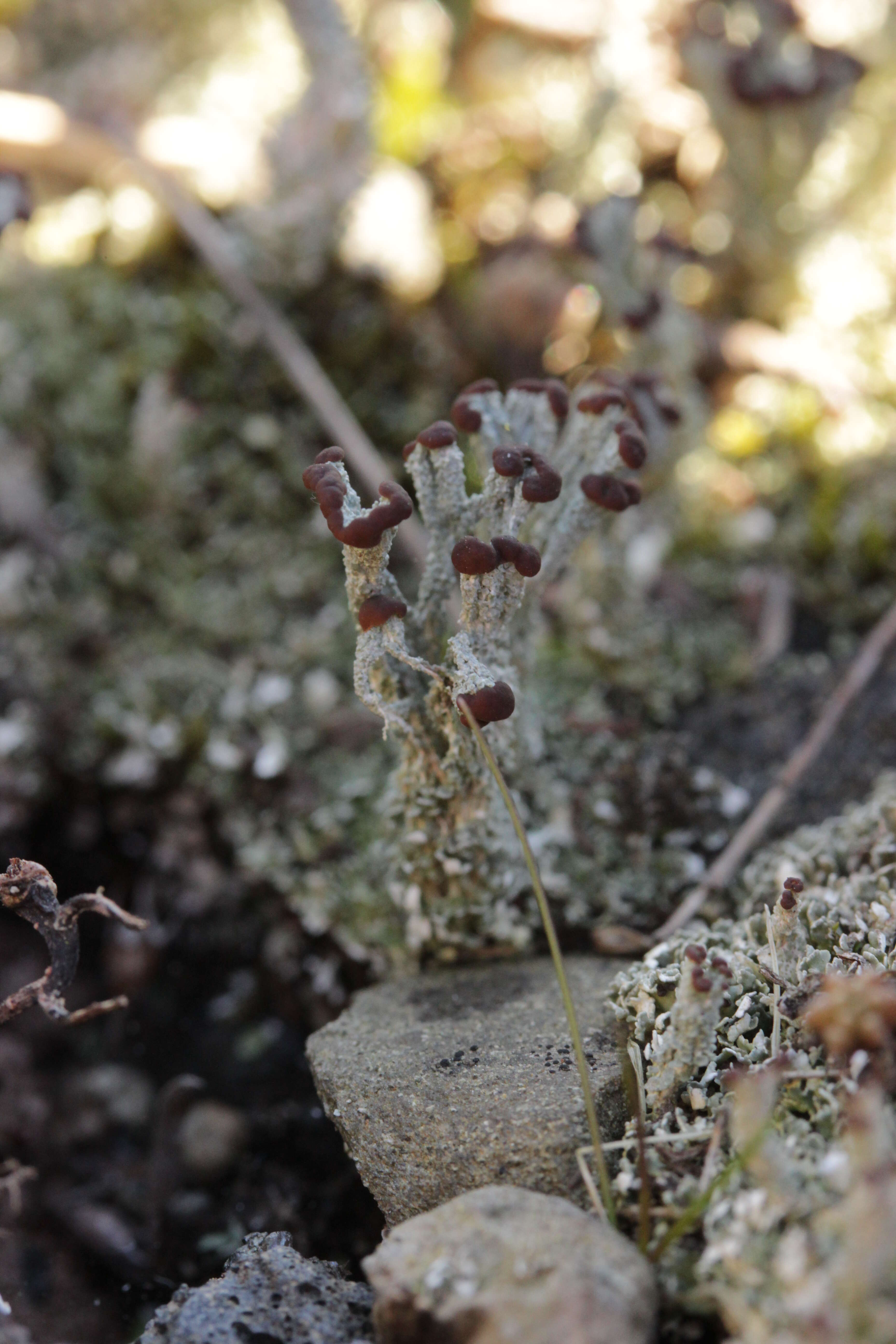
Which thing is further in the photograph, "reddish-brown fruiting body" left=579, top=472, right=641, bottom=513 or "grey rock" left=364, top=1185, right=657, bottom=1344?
"reddish-brown fruiting body" left=579, top=472, right=641, bottom=513

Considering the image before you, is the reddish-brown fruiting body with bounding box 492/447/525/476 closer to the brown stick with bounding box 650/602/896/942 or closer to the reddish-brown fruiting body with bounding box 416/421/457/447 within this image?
the reddish-brown fruiting body with bounding box 416/421/457/447

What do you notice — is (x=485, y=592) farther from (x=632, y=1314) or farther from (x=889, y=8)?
(x=889, y=8)

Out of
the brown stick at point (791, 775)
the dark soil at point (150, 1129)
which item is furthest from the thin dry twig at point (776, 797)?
the dark soil at point (150, 1129)

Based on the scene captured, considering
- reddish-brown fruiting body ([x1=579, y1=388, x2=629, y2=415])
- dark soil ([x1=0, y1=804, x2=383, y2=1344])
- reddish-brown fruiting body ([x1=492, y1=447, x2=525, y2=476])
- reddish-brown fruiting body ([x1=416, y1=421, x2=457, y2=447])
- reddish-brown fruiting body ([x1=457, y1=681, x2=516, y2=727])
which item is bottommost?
dark soil ([x1=0, y1=804, x2=383, y2=1344])

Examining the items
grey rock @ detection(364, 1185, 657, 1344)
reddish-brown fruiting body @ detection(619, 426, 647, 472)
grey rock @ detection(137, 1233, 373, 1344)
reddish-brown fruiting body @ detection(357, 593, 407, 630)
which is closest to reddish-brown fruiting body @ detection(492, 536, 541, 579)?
reddish-brown fruiting body @ detection(357, 593, 407, 630)

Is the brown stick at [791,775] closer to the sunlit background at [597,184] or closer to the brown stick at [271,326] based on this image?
the sunlit background at [597,184]

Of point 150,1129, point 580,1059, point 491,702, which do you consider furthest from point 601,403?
point 150,1129

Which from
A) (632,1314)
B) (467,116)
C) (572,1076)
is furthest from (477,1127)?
(467,116)
